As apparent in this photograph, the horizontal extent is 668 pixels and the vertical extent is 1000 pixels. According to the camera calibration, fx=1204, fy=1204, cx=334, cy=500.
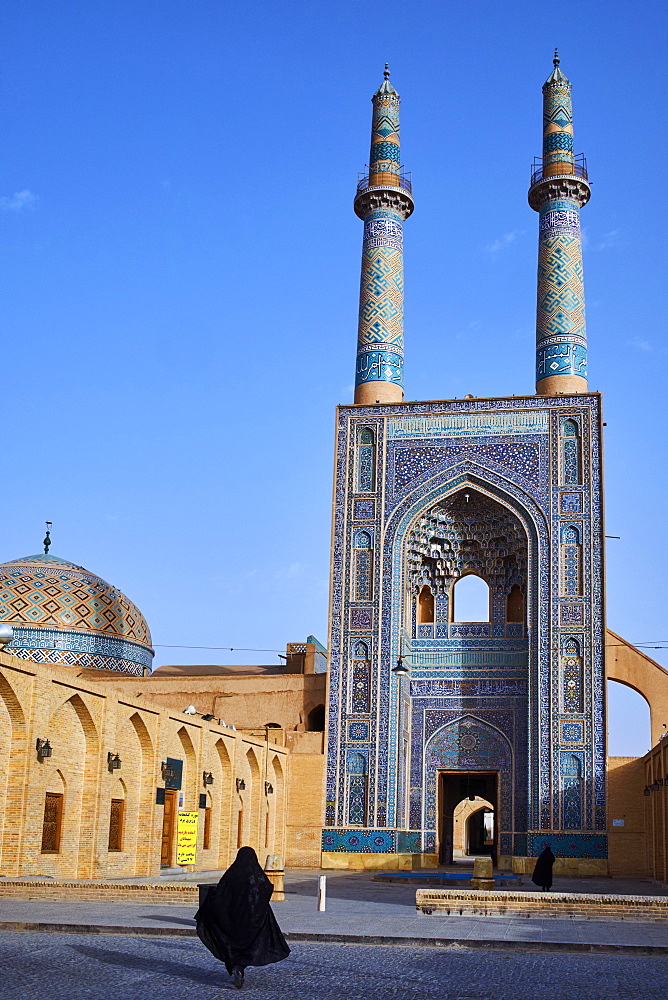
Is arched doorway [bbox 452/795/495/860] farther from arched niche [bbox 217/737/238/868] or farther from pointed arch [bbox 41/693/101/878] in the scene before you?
pointed arch [bbox 41/693/101/878]

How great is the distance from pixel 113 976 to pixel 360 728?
46.8ft

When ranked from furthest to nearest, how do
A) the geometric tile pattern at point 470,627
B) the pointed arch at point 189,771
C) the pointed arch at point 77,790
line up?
the geometric tile pattern at point 470,627
the pointed arch at point 189,771
the pointed arch at point 77,790

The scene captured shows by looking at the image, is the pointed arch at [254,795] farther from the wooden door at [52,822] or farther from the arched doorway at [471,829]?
the arched doorway at [471,829]

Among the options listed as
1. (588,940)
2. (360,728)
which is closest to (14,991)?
(588,940)

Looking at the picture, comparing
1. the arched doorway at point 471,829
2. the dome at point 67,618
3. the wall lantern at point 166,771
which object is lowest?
the arched doorway at point 471,829

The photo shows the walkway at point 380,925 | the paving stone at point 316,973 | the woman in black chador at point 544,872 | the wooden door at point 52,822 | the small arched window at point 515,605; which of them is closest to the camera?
the paving stone at point 316,973

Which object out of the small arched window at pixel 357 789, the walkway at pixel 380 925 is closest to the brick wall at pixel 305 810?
the small arched window at pixel 357 789

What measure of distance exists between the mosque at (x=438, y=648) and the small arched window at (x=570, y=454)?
0.18 ft

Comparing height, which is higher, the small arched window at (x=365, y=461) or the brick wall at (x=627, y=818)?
the small arched window at (x=365, y=461)

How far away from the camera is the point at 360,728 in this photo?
20.6 m

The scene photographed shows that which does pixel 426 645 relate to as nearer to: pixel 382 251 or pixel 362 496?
pixel 362 496

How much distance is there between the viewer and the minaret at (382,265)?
2262cm

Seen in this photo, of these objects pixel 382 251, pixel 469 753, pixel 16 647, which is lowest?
pixel 469 753

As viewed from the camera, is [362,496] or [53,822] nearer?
[53,822]
